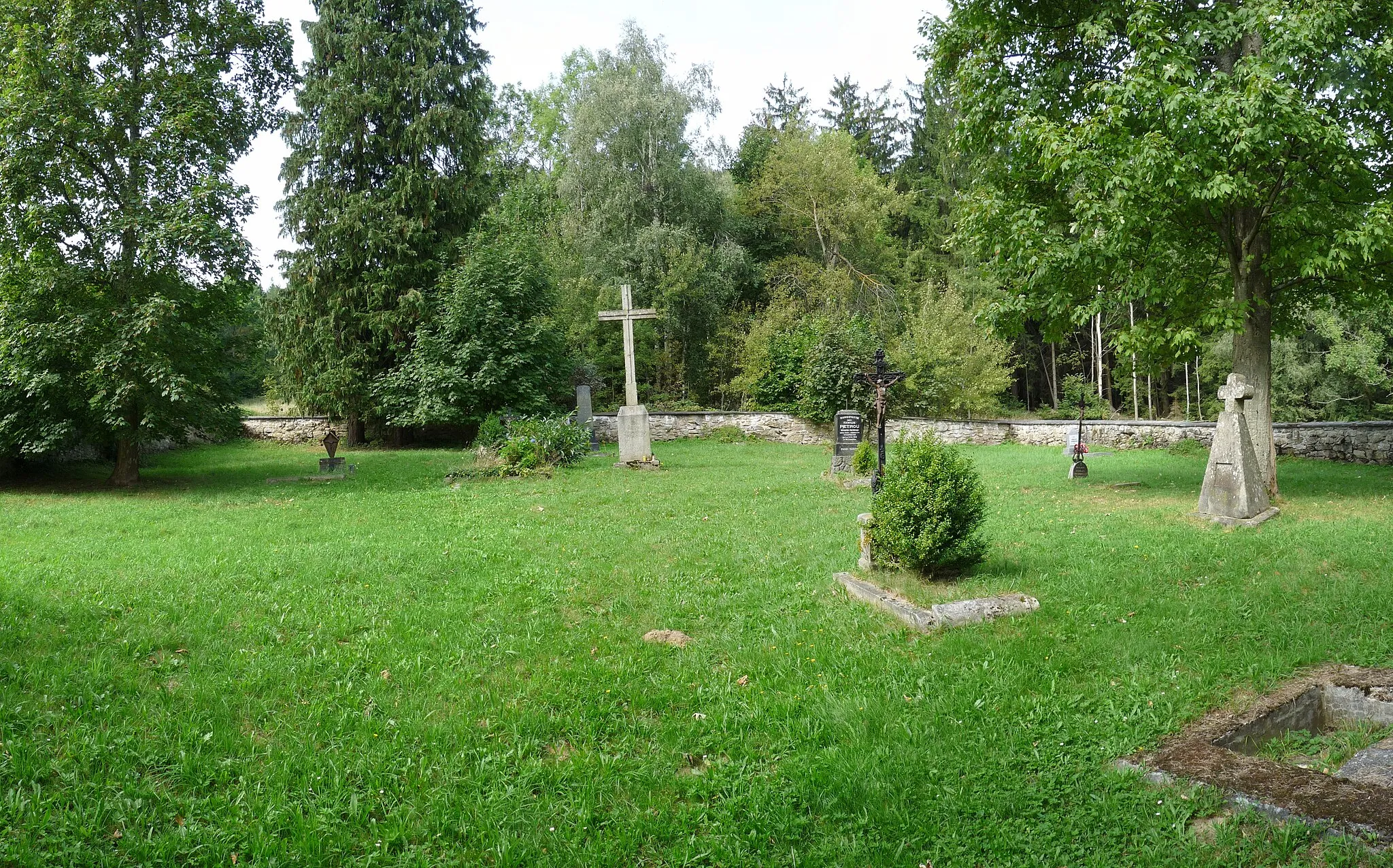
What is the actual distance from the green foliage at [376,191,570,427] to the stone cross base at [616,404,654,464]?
6.44m

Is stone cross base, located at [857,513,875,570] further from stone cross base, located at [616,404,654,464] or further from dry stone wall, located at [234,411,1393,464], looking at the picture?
dry stone wall, located at [234,411,1393,464]

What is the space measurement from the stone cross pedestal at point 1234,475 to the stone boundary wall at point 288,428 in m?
22.9

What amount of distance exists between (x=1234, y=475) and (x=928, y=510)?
Result: 189 inches

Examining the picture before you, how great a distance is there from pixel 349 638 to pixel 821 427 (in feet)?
65.4

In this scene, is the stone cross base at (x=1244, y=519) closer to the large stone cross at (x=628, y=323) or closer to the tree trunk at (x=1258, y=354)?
the tree trunk at (x=1258, y=354)

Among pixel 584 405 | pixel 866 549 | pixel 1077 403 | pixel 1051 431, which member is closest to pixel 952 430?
pixel 1051 431

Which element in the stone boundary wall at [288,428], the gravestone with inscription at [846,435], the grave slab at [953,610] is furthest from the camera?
the stone boundary wall at [288,428]

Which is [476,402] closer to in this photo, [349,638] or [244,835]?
[349,638]

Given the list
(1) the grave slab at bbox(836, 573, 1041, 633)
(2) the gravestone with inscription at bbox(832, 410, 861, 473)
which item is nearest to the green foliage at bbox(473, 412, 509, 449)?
(2) the gravestone with inscription at bbox(832, 410, 861, 473)

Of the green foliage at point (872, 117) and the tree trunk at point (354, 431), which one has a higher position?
A: the green foliage at point (872, 117)

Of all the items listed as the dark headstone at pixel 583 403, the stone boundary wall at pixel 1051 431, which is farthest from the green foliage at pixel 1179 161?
the dark headstone at pixel 583 403

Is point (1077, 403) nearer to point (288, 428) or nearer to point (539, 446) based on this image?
point (539, 446)

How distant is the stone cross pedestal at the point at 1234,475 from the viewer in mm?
8875

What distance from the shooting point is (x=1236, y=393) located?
923cm
